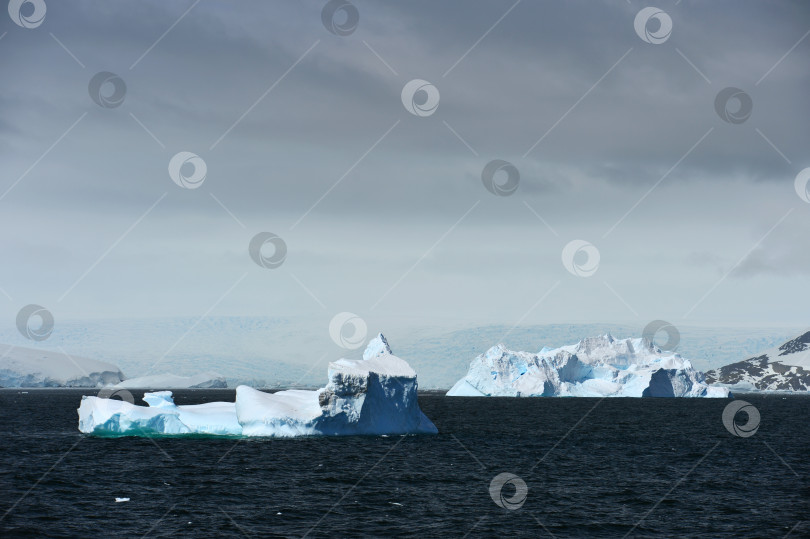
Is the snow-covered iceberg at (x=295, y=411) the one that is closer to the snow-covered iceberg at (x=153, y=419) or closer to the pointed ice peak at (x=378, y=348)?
the snow-covered iceberg at (x=153, y=419)

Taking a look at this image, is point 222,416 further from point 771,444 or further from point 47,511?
point 771,444

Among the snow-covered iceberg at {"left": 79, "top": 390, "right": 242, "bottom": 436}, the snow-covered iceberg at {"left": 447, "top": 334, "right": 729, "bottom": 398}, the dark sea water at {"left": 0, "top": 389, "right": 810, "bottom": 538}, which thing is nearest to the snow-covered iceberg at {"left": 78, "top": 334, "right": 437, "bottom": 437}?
the snow-covered iceberg at {"left": 79, "top": 390, "right": 242, "bottom": 436}

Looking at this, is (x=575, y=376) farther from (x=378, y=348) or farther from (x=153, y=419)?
(x=153, y=419)

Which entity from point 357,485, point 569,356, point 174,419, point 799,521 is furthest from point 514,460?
point 569,356

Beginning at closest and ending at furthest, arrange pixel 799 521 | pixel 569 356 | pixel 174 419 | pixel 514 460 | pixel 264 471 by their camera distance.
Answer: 1. pixel 799 521
2. pixel 264 471
3. pixel 514 460
4. pixel 174 419
5. pixel 569 356

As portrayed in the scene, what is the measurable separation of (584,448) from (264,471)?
25.8 m

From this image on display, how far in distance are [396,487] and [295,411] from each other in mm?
18742

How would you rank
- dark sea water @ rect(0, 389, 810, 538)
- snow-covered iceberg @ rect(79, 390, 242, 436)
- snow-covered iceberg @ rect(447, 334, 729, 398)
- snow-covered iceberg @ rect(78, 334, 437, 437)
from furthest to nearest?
snow-covered iceberg @ rect(447, 334, 729, 398)
snow-covered iceberg @ rect(79, 390, 242, 436)
snow-covered iceberg @ rect(78, 334, 437, 437)
dark sea water @ rect(0, 389, 810, 538)

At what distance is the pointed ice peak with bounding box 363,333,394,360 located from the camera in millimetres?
63362

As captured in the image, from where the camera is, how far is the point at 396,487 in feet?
119

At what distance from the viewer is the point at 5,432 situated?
65312 mm

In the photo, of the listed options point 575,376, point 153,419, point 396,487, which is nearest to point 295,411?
point 153,419

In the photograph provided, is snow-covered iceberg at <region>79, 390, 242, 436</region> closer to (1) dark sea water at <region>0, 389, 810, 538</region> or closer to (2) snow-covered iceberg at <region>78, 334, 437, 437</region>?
(2) snow-covered iceberg at <region>78, 334, 437, 437</region>

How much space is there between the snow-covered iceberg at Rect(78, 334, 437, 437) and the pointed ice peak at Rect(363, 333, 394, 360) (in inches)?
166
